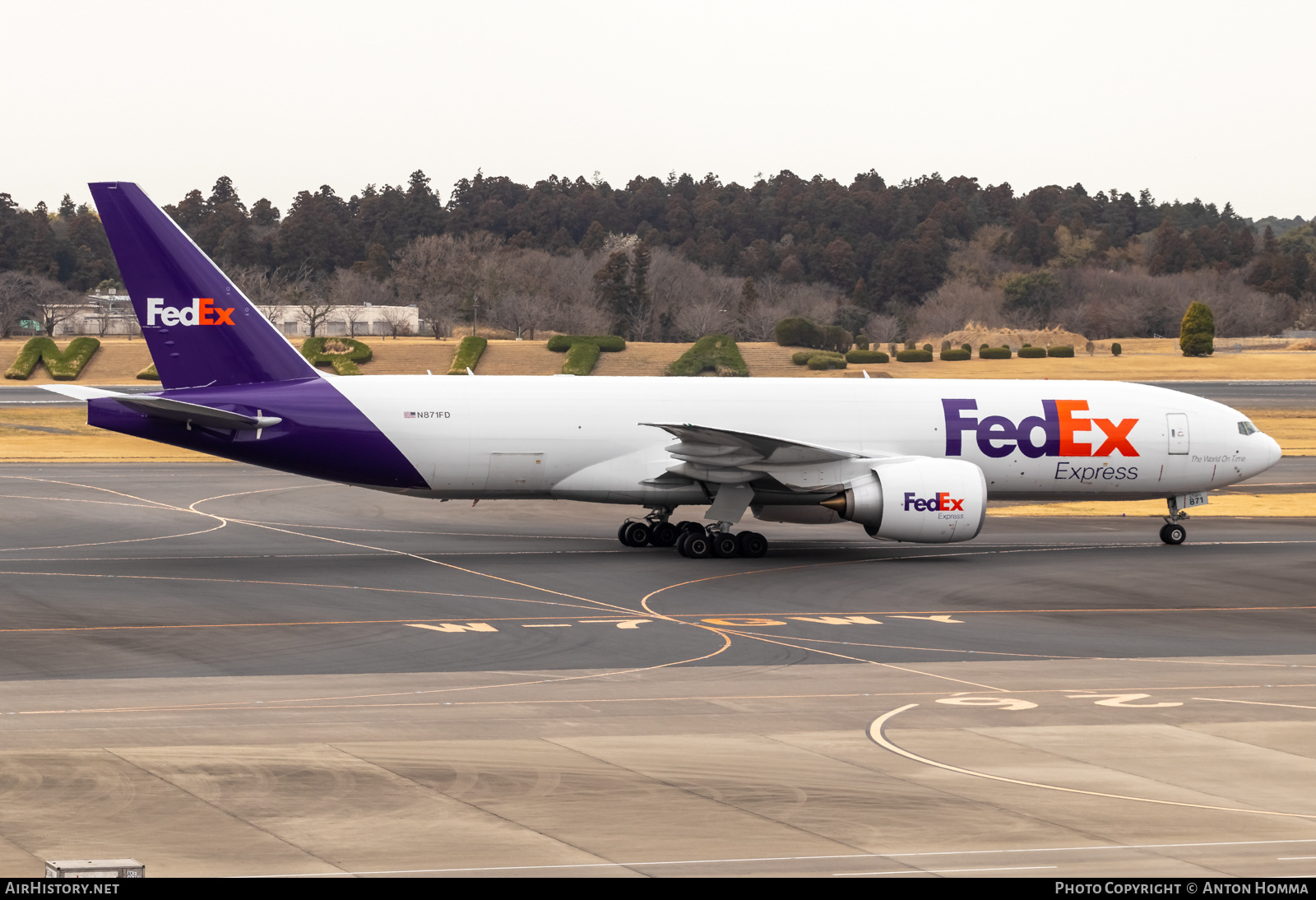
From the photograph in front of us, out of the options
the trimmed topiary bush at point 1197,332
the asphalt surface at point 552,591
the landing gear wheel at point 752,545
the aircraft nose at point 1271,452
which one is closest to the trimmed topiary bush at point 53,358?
the asphalt surface at point 552,591

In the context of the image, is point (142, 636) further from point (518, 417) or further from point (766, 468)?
point (766, 468)

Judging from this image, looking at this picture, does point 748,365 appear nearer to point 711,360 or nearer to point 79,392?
point 711,360

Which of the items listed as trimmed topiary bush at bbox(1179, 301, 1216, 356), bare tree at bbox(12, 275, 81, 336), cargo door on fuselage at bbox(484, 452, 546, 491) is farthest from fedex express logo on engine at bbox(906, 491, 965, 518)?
bare tree at bbox(12, 275, 81, 336)

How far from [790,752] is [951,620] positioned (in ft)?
36.1

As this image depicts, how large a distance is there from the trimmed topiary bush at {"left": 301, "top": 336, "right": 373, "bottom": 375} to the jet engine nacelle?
Result: 63.2 m

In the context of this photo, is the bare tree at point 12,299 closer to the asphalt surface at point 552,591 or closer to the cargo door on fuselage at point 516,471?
the asphalt surface at point 552,591

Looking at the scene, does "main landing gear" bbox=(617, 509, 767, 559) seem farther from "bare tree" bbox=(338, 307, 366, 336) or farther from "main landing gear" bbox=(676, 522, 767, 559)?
"bare tree" bbox=(338, 307, 366, 336)

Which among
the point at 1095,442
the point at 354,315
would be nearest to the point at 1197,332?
the point at 354,315

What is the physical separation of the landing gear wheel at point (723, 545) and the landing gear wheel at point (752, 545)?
18 cm

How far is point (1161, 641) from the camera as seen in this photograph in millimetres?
24828

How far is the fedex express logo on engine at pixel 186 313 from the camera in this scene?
3372cm

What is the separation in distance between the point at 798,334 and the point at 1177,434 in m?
73.9

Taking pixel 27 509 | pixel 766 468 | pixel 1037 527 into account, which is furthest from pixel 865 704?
pixel 27 509

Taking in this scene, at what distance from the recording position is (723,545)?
34531 millimetres
